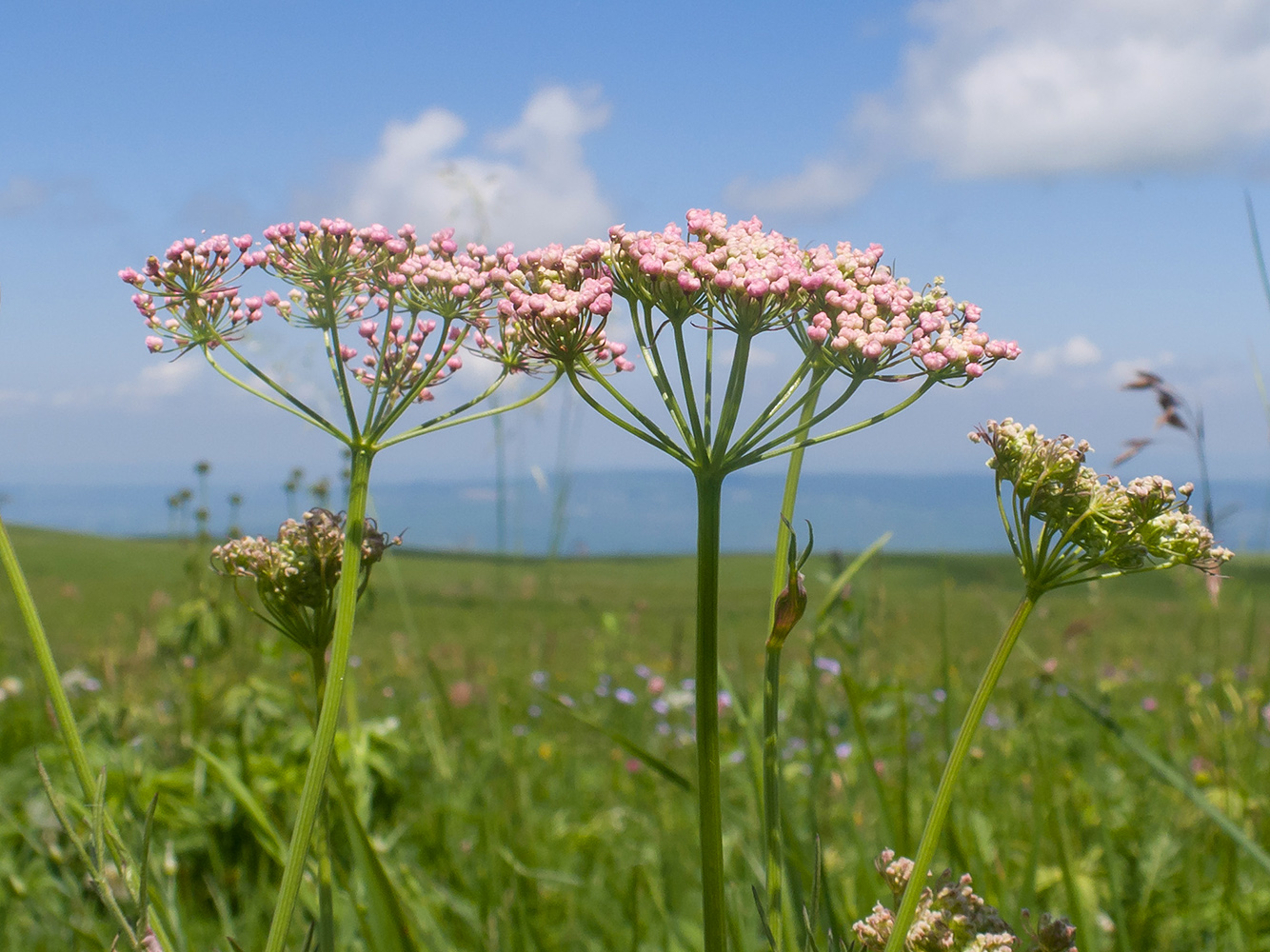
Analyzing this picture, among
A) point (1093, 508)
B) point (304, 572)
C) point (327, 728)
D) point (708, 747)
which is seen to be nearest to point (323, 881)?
point (327, 728)

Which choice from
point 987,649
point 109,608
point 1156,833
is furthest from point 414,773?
point 109,608

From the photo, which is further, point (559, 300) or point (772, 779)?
point (559, 300)

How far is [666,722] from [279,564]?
275 inches

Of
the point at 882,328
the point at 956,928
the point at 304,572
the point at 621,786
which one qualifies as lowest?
the point at 621,786

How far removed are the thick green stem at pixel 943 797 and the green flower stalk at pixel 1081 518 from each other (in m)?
0.12

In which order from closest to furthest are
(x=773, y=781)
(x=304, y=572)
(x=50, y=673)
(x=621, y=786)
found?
(x=50, y=673) < (x=773, y=781) < (x=304, y=572) < (x=621, y=786)

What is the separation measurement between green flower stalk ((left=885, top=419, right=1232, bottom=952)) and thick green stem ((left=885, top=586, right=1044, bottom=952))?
12cm

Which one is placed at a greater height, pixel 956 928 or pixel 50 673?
pixel 50 673

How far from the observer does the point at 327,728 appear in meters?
1.30

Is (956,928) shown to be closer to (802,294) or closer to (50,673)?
(802,294)

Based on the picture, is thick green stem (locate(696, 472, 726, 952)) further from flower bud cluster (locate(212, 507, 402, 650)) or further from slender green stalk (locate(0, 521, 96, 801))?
slender green stalk (locate(0, 521, 96, 801))

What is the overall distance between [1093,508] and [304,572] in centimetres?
124

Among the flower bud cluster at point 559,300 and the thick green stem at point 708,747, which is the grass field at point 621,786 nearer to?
the thick green stem at point 708,747

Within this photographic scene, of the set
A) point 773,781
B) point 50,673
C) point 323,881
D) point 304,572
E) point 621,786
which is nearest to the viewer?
point 50,673
